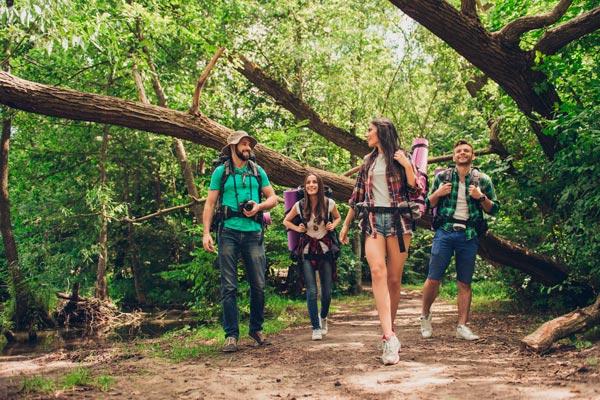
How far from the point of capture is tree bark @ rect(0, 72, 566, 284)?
248 inches

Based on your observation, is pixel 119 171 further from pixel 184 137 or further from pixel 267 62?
pixel 184 137

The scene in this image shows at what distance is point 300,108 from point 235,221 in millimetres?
8172

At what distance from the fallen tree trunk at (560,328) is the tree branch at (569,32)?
371cm

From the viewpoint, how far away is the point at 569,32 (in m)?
7.50

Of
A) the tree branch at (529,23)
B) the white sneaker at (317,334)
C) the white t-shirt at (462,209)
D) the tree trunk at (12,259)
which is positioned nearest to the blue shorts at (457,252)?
the white t-shirt at (462,209)

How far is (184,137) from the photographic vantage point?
755cm

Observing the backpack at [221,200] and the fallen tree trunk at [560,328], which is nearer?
the fallen tree trunk at [560,328]

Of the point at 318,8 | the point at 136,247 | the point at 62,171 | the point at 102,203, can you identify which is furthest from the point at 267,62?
the point at 136,247

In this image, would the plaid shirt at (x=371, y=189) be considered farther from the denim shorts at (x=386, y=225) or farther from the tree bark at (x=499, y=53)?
the tree bark at (x=499, y=53)

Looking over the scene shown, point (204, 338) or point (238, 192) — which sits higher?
point (238, 192)

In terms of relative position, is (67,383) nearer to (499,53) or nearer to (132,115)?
(132,115)

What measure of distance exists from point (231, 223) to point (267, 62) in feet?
28.7

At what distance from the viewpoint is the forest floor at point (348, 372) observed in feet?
12.6

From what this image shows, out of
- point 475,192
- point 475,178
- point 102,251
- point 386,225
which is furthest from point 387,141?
point 102,251
